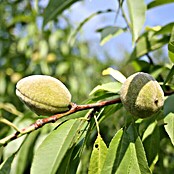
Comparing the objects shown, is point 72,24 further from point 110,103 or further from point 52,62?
point 110,103

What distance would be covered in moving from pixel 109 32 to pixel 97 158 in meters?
0.57

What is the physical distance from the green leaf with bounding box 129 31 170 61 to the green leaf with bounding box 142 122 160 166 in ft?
0.98

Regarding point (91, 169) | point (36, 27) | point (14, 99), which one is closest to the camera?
point (91, 169)

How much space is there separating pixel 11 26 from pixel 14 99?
24.1 inches

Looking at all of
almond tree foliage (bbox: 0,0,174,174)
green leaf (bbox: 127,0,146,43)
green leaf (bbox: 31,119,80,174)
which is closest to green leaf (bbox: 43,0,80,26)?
almond tree foliage (bbox: 0,0,174,174)

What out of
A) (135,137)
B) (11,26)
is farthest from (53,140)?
(11,26)

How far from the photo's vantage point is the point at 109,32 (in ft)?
4.02

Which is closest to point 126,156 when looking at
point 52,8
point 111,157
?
point 111,157

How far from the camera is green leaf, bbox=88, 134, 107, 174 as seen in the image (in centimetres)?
72

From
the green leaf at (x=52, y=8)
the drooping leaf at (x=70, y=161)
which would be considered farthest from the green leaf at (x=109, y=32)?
the drooping leaf at (x=70, y=161)

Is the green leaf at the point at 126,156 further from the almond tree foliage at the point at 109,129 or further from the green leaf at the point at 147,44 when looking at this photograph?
the green leaf at the point at 147,44

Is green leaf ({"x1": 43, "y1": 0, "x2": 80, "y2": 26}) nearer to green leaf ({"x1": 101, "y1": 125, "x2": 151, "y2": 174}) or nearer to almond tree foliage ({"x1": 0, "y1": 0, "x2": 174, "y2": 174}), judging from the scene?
almond tree foliage ({"x1": 0, "y1": 0, "x2": 174, "y2": 174})

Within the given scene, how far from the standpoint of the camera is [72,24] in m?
2.94

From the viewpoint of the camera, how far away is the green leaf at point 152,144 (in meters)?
0.91
